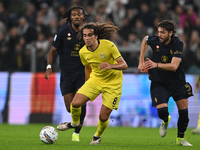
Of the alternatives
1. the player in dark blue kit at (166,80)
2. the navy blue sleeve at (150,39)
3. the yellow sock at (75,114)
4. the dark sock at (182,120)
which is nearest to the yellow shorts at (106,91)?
the yellow sock at (75,114)

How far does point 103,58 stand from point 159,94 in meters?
1.22

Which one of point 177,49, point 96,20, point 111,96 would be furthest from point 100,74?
point 96,20

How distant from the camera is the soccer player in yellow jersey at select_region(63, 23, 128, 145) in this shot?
23.0 feet

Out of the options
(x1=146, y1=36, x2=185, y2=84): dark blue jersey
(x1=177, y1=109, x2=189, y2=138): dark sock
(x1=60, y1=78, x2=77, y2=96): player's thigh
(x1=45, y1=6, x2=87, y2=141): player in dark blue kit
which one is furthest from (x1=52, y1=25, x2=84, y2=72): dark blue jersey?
(x1=177, y1=109, x2=189, y2=138): dark sock

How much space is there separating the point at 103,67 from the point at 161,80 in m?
1.14

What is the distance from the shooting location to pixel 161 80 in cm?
724

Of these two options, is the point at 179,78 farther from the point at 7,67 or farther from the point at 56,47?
the point at 7,67

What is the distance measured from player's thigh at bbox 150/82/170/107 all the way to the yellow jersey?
686 millimetres

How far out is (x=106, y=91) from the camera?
7.12 metres

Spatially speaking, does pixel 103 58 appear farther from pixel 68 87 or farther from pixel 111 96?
pixel 68 87

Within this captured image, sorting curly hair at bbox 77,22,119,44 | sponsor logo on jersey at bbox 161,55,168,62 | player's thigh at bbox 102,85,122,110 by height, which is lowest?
player's thigh at bbox 102,85,122,110

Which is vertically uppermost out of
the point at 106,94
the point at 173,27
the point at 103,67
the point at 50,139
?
the point at 173,27

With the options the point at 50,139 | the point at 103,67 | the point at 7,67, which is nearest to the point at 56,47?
the point at 103,67

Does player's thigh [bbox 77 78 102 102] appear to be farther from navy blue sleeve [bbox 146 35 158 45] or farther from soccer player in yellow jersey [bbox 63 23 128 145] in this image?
navy blue sleeve [bbox 146 35 158 45]
